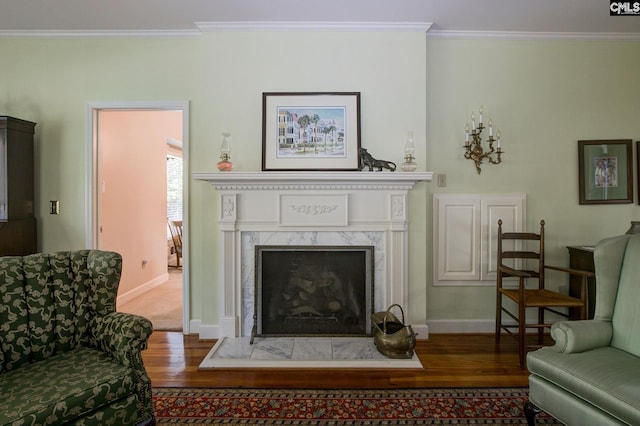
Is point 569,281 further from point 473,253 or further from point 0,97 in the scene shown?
point 0,97

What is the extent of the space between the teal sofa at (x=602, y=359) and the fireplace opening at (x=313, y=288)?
4.37 feet

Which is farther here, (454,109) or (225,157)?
(454,109)

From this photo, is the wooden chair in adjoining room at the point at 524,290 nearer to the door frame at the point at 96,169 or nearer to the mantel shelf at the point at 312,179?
the mantel shelf at the point at 312,179

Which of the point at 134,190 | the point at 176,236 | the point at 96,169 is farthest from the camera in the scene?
the point at 176,236

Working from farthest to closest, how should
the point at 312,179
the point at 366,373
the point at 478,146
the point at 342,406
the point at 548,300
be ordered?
the point at 478,146, the point at 312,179, the point at 548,300, the point at 366,373, the point at 342,406

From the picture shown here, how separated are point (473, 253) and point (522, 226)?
1.64 feet

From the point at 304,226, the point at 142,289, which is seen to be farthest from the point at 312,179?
the point at 142,289

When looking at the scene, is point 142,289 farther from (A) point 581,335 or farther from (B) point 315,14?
(A) point 581,335

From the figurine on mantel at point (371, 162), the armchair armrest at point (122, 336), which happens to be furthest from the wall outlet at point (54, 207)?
the figurine on mantel at point (371, 162)

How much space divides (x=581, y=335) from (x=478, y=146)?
176 centimetres

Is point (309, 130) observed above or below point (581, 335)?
above

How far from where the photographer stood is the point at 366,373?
7.59ft

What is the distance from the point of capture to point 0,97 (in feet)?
10.1

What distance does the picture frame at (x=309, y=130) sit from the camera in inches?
112
